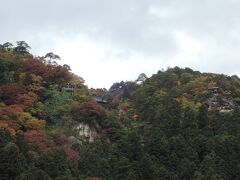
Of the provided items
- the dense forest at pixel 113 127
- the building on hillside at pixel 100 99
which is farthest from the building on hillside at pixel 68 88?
the building on hillside at pixel 100 99

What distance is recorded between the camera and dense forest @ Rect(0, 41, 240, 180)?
45.4 m

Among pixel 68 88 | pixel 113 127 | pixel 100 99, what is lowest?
pixel 113 127

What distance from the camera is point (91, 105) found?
59.1m

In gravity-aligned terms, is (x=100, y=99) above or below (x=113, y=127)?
above

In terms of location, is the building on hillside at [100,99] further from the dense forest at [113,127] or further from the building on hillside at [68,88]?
the building on hillside at [68,88]

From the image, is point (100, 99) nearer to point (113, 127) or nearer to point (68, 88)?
point (68, 88)

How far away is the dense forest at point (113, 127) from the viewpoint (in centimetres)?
4538

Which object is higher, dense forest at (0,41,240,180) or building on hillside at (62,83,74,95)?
building on hillside at (62,83,74,95)

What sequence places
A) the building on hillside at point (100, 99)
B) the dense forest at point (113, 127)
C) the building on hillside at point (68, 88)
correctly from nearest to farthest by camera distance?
A: the dense forest at point (113, 127) → the building on hillside at point (68, 88) → the building on hillside at point (100, 99)

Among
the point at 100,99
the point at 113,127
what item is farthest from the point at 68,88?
the point at 113,127

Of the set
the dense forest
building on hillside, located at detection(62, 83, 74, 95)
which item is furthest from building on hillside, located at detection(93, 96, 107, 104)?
building on hillside, located at detection(62, 83, 74, 95)

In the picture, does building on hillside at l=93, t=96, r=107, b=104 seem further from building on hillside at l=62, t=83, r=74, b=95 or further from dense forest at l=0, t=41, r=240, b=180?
building on hillside at l=62, t=83, r=74, b=95

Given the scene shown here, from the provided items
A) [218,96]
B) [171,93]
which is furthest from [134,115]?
[218,96]

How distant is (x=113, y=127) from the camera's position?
2323 inches
